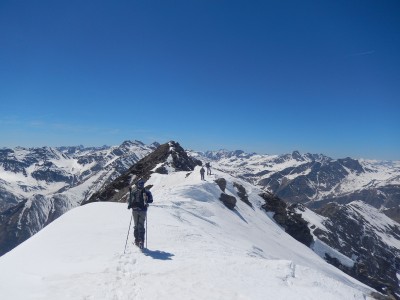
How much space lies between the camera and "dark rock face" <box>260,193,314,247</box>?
6988 cm

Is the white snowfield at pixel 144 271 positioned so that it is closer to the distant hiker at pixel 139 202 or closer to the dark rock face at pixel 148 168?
the distant hiker at pixel 139 202

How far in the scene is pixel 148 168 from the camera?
272ft

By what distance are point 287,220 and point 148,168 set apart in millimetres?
33768

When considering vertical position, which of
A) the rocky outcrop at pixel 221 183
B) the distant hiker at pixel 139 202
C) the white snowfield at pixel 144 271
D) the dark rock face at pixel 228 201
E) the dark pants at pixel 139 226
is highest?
the rocky outcrop at pixel 221 183

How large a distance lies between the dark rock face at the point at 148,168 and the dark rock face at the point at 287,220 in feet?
69.9

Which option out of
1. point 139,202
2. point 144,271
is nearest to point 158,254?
point 144,271

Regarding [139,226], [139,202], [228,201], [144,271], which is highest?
[228,201]

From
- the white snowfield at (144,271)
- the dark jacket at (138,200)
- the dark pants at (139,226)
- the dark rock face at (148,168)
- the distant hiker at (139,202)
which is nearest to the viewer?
the white snowfield at (144,271)

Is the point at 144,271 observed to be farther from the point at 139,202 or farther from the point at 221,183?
the point at 221,183

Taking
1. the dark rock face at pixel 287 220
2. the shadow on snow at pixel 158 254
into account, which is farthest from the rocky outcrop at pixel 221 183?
the shadow on snow at pixel 158 254

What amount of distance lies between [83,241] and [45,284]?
238 inches

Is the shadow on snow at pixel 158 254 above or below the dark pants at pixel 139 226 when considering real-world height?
below

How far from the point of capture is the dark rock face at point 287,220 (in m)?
69.9

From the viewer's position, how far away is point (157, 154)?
93.9 metres
